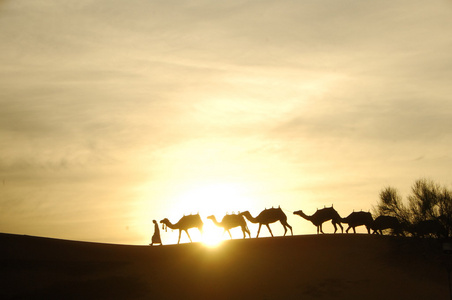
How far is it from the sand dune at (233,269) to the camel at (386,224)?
0.60m

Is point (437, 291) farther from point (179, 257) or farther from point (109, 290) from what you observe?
point (109, 290)

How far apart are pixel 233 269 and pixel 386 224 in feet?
33.7

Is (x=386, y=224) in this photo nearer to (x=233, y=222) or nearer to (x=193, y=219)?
(x=233, y=222)

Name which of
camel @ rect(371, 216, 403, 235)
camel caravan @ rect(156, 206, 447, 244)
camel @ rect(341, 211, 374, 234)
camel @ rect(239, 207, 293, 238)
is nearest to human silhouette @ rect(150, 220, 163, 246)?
camel caravan @ rect(156, 206, 447, 244)

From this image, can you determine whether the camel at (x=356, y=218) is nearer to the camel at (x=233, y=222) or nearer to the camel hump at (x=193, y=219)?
the camel at (x=233, y=222)

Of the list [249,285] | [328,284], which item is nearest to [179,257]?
[249,285]

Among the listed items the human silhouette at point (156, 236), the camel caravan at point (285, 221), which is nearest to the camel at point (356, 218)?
the camel caravan at point (285, 221)

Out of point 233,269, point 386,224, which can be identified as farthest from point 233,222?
point 386,224

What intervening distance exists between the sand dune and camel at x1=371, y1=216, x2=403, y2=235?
0.60 meters

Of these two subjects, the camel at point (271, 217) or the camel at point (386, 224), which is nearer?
the camel at point (386, 224)

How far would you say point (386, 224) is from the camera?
4031cm

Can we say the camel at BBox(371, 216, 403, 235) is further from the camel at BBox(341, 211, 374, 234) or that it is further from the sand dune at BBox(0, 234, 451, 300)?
the camel at BBox(341, 211, 374, 234)

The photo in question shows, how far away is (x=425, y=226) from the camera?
37.6 meters

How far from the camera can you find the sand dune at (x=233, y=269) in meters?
33.0
